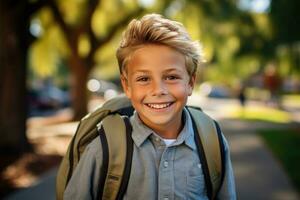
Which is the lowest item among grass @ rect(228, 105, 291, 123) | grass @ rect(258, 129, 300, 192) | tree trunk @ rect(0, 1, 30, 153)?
grass @ rect(228, 105, 291, 123)

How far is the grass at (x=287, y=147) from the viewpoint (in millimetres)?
8438

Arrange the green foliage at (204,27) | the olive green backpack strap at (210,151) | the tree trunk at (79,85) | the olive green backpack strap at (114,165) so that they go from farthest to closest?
the tree trunk at (79,85) → the green foliage at (204,27) → the olive green backpack strap at (210,151) → the olive green backpack strap at (114,165)

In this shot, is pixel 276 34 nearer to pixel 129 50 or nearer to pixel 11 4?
pixel 11 4

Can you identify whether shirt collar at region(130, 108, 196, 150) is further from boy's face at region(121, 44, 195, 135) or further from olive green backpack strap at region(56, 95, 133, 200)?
olive green backpack strap at region(56, 95, 133, 200)

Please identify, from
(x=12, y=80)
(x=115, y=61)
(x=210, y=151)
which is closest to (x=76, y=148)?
(x=210, y=151)

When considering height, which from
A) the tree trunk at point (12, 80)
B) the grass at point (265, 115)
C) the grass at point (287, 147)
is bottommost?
the grass at point (265, 115)

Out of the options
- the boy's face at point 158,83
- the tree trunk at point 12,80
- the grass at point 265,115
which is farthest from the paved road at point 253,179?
the grass at point 265,115

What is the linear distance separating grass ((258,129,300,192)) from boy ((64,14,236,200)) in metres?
5.46

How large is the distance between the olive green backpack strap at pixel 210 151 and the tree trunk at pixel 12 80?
325 inches

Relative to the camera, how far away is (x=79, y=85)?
19719 millimetres

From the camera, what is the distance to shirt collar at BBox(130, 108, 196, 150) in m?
2.14

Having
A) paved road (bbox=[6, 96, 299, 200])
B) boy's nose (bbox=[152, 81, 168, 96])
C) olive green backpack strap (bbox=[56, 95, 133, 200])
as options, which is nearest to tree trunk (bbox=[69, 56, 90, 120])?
paved road (bbox=[6, 96, 299, 200])

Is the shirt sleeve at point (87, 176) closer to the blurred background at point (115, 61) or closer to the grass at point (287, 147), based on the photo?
the blurred background at point (115, 61)

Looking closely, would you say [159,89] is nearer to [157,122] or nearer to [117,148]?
[157,122]
